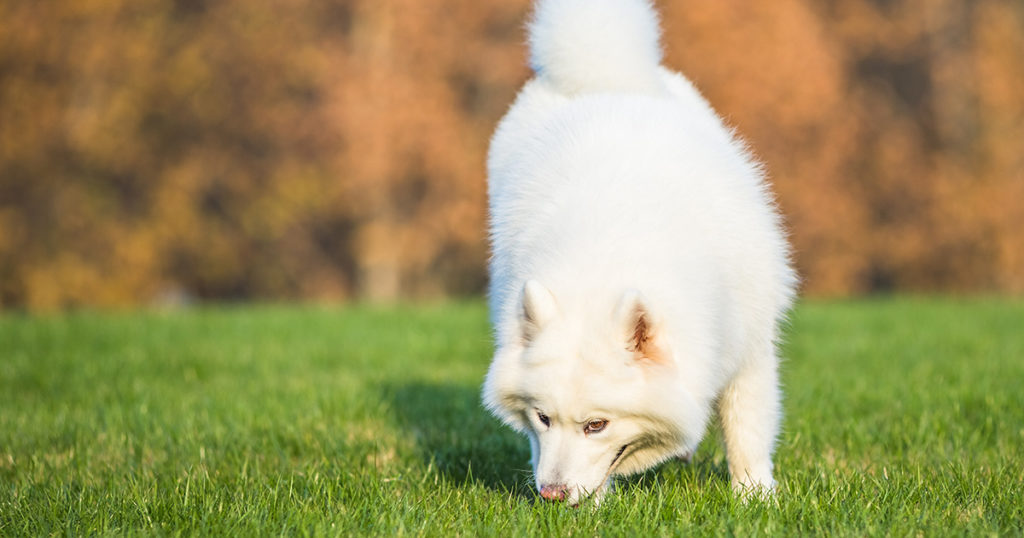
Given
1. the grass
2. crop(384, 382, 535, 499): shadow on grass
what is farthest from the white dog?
crop(384, 382, 535, 499): shadow on grass

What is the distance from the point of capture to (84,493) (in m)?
3.81

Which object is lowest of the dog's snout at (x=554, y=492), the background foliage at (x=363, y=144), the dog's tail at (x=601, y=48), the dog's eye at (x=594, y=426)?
the background foliage at (x=363, y=144)

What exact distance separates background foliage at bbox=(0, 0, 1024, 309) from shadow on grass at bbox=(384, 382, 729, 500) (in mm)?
11181

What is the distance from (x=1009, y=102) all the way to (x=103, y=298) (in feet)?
57.9

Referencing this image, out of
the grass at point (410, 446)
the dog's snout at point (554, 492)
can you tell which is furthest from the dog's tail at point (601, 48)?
the dog's snout at point (554, 492)

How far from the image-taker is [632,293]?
3105 millimetres

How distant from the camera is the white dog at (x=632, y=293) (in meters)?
3.25

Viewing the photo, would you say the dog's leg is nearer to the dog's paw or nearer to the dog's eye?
the dog's paw

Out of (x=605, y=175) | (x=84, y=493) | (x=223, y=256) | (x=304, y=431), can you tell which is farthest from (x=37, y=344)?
(x=223, y=256)

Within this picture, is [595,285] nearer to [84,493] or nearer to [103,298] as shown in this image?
[84,493]

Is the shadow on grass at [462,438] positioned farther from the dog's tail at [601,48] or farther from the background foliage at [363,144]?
the background foliage at [363,144]

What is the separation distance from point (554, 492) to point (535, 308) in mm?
605

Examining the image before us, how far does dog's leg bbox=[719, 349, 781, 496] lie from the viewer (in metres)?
3.84

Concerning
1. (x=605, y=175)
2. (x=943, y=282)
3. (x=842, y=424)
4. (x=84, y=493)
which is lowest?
(x=943, y=282)
